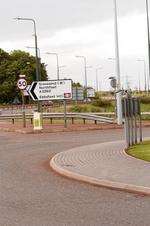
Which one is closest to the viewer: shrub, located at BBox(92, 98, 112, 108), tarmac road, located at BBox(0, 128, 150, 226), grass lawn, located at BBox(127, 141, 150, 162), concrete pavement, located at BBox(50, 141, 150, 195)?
tarmac road, located at BBox(0, 128, 150, 226)

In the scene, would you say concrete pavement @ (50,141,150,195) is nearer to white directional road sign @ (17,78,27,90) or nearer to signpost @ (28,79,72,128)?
signpost @ (28,79,72,128)

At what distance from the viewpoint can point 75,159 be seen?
18.1 m

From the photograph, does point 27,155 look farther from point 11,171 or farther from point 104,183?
point 104,183

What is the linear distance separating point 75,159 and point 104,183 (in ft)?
16.3

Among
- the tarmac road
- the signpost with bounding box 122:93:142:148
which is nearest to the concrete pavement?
the tarmac road

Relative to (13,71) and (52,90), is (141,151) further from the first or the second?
(13,71)

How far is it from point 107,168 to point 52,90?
23323 mm

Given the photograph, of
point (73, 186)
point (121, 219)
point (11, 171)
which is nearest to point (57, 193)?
point (73, 186)

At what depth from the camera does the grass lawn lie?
17733 mm

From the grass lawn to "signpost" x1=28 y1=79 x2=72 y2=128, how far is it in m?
16.3

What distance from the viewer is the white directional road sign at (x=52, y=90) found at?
38094 mm

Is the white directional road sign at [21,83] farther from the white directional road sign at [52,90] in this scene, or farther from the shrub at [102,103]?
the shrub at [102,103]

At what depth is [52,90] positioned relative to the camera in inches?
1513

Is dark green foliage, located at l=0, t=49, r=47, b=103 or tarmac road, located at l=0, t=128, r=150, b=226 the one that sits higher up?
dark green foliage, located at l=0, t=49, r=47, b=103
